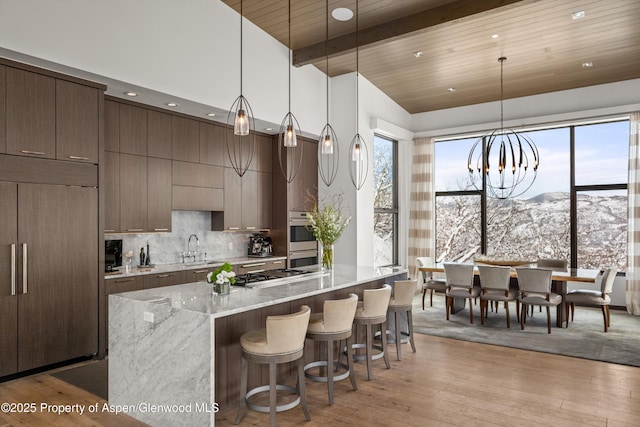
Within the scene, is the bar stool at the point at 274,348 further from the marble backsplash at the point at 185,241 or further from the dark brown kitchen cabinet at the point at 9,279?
the marble backsplash at the point at 185,241

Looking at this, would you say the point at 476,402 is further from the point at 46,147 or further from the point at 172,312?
the point at 46,147

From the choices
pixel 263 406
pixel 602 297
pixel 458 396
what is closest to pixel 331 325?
pixel 263 406

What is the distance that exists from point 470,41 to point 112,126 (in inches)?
184

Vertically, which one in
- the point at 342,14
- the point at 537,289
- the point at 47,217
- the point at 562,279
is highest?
the point at 342,14

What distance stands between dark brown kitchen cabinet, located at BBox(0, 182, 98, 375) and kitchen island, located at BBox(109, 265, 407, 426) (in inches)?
46.7

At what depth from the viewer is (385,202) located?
27.2 ft

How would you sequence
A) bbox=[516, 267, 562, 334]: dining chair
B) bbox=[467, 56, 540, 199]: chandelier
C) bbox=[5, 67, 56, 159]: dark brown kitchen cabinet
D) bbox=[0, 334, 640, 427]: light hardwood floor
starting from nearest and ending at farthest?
bbox=[0, 334, 640, 427]: light hardwood floor
bbox=[5, 67, 56, 159]: dark brown kitchen cabinet
bbox=[516, 267, 562, 334]: dining chair
bbox=[467, 56, 540, 199]: chandelier

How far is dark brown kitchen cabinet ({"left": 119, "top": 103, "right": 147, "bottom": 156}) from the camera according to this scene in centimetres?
492

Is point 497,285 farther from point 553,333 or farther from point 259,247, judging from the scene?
point 259,247

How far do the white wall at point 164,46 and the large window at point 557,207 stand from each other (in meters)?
3.78

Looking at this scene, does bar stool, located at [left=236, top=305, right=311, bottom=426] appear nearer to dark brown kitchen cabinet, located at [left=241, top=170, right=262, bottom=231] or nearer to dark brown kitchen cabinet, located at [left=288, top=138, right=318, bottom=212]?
dark brown kitchen cabinet, located at [left=241, top=170, right=262, bottom=231]

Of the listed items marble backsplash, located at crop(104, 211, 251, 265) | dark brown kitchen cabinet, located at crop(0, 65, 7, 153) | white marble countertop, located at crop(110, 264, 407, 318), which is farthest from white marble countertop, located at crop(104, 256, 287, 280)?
dark brown kitchen cabinet, located at crop(0, 65, 7, 153)

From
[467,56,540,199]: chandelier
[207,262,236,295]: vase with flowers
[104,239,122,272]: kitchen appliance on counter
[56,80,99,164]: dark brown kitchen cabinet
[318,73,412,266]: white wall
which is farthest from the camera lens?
[467,56,540,199]: chandelier

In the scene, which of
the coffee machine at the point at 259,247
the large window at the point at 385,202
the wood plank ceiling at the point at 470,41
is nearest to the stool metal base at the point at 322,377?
the coffee machine at the point at 259,247
